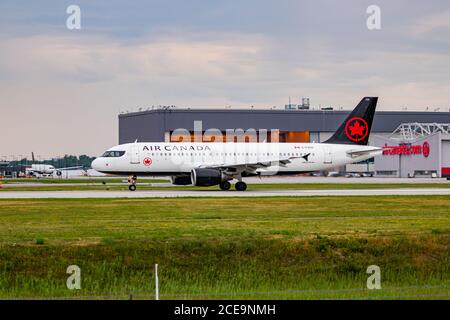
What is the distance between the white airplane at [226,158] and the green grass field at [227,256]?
31.5 metres

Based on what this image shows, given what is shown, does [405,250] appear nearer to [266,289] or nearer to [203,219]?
[266,289]

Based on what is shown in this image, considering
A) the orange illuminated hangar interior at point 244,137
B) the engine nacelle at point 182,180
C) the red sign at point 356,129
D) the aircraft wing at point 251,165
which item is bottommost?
the engine nacelle at point 182,180

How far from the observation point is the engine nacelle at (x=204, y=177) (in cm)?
6744

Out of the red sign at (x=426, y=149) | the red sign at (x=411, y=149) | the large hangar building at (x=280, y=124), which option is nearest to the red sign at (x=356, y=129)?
the red sign at (x=411, y=149)

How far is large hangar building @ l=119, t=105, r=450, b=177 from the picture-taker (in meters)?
148

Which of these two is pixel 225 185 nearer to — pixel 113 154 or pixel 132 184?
pixel 132 184

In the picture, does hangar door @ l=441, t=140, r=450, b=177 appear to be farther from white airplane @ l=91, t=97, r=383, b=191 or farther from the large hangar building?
white airplane @ l=91, t=97, r=383, b=191

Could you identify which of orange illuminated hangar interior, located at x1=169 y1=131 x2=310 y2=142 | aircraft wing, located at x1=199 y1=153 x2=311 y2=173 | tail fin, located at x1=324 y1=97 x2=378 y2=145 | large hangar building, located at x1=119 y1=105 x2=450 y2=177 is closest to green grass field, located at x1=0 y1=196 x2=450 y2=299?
aircraft wing, located at x1=199 y1=153 x2=311 y2=173

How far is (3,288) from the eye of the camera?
25.0 meters

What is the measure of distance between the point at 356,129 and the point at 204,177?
62.4 feet

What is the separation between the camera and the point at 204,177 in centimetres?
6744

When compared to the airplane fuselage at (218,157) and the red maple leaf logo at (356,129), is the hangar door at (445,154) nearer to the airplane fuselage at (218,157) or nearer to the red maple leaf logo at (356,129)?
the red maple leaf logo at (356,129)

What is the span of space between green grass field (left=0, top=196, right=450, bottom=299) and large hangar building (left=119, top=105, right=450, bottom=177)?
108 meters

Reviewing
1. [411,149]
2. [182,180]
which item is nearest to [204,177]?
[182,180]
